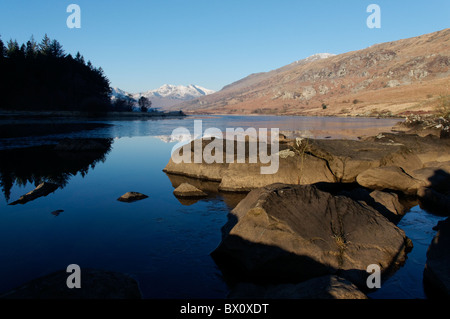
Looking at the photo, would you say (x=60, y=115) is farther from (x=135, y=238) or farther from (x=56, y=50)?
(x=135, y=238)

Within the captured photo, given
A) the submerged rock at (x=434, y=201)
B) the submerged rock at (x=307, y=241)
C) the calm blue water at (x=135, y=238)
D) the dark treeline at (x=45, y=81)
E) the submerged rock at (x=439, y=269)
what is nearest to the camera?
the submerged rock at (x=439, y=269)

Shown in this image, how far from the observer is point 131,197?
12.4m

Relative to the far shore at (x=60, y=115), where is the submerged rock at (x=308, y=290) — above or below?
below

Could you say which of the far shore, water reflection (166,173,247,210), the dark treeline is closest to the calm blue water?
water reflection (166,173,247,210)

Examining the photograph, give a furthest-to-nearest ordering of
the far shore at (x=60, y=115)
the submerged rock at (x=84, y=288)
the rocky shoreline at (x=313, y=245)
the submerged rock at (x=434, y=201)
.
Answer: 1. the far shore at (x=60, y=115)
2. the submerged rock at (x=434, y=201)
3. the rocky shoreline at (x=313, y=245)
4. the submerged rock at (x=84, y=288)

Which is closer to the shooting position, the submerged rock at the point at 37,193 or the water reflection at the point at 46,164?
the submerged rock at the point at 37,193

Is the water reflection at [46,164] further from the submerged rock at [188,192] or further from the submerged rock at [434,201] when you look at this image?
the submerged rock at [434,201]

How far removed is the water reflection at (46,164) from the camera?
1434 cm

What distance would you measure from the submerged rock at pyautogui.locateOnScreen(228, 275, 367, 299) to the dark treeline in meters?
77.3

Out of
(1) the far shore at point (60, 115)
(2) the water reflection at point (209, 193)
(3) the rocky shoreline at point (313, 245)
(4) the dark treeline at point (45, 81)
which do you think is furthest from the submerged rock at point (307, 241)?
(4) the dark treeline at point (45, 81)

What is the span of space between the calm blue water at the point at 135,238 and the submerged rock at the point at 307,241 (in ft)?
1.71

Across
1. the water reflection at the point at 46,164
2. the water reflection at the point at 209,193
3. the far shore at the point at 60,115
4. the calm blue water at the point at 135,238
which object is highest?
the far shore at the point at 60,115

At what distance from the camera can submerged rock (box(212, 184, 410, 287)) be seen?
244 inches

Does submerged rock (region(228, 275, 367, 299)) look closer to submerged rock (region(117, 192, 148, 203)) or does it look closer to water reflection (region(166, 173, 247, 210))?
water reflection (region(166, 173, 247, 210))
